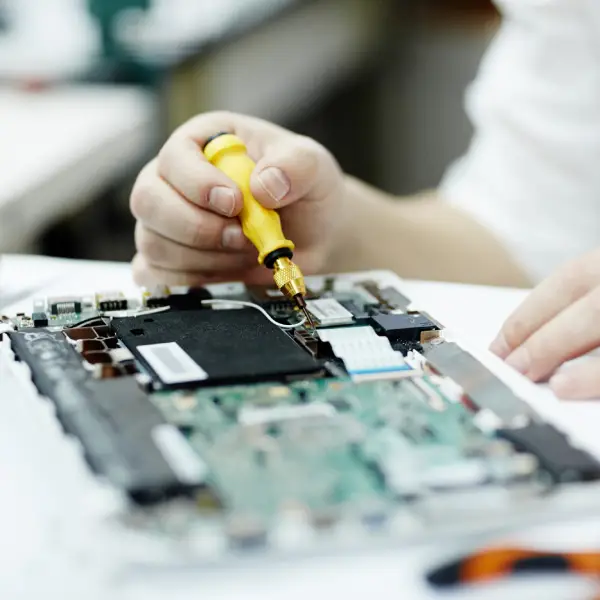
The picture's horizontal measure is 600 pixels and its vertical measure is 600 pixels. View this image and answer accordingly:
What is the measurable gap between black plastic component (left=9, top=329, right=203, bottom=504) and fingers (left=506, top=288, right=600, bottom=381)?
190mm

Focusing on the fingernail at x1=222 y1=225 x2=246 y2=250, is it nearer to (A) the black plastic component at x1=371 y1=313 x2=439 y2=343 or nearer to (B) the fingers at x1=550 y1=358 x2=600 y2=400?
(A) the black plastic component at x1=371 y1=313 x2=439 y2=343

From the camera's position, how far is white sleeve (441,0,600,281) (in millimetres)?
897

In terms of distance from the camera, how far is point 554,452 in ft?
1.16

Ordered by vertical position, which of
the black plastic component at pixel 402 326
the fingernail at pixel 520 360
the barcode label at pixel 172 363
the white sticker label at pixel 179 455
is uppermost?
the black plastic component at pixel 402 326

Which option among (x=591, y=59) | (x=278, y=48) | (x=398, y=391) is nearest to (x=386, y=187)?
(x=278, y=48)

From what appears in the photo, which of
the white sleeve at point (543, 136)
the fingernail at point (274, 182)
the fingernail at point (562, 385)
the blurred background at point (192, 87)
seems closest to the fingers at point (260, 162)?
the fingernail at point (274, 182)

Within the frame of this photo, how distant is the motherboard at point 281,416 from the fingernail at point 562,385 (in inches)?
1.2

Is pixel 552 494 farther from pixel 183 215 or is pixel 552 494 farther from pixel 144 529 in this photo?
pixel 183 215

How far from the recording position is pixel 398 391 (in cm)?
41

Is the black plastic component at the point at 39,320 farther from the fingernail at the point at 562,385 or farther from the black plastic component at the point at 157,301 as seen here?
the fingernail at the point at 562,385

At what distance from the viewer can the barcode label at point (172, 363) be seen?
1.33 ft

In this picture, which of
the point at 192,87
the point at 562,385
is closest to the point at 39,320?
the point at 562,385

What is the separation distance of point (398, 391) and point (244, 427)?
0.25 feet

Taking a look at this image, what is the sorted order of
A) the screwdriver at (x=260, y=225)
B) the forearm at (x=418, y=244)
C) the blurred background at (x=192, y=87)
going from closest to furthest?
1. the screwdriver at (x=260, y=225)
2. the forearm at (x=418, y=244)
3. the blurred background at (x=192, y=87)
